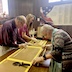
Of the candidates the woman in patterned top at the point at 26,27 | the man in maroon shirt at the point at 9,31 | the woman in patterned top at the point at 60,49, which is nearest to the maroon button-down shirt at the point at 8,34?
the man in maroon shirt at the point at 9,31

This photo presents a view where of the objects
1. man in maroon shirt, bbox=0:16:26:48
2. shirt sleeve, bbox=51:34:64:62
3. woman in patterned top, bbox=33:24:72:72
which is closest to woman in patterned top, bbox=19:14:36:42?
man in maroon shirt, bbox=0:16:26:48

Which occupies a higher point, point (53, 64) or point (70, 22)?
point (70, 22)

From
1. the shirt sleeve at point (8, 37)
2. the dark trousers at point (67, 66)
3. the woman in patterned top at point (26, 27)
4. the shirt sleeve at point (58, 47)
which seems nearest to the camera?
the shirt sleeve at point (58, 47)

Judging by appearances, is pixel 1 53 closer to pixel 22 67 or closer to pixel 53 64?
pixel 22 67

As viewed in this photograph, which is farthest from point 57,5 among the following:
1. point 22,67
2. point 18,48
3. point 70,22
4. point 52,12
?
point 22,67

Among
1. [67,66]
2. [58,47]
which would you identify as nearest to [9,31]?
[58,47]

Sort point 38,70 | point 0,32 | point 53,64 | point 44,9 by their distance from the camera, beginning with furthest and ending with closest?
point 44,9 < point 0,32 < point 53,64 < point 38,70

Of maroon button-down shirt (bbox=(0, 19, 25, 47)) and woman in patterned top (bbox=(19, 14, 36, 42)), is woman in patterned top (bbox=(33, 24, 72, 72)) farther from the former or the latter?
woman in patterned top (bbox=(19, 14, 36, 42))

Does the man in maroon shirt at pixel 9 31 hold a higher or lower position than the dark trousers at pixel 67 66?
higher

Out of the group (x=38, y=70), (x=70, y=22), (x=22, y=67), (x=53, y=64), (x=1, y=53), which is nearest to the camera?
(x=22, y=67)

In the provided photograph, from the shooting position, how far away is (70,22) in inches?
166

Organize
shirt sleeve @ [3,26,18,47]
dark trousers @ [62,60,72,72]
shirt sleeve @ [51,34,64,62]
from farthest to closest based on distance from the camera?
1. shirt sleeve @ [3,26,18,47]
2. dark trousers @ [62,60,72,72]
3. shirt sleeve @ [51,34,64,62]

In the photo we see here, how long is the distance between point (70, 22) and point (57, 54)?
3.15 m

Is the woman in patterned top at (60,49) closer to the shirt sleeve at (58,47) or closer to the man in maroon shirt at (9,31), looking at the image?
the shirt sleeve at (58,47)
